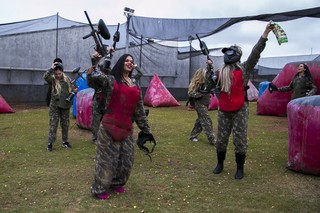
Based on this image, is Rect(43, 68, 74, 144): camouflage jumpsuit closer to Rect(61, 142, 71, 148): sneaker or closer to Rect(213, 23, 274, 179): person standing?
Rect(61, 142, 71, 148): sneaker

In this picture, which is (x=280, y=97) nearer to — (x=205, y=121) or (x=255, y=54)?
(x=205, y=121)

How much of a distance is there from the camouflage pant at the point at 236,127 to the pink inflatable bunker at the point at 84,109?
13.1 ft

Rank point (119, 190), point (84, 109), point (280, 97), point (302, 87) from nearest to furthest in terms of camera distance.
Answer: point (119, 190) → point (302, 87) → point (84, 109) → point (280, 97)

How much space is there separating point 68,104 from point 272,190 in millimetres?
3721

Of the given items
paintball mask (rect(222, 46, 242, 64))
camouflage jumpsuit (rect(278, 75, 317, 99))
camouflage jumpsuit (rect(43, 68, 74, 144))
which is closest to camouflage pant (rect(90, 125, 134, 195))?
paintball mask (rect(222, 46, 242, 64))

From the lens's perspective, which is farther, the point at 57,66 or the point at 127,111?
the point at 57,66

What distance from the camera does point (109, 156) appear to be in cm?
375

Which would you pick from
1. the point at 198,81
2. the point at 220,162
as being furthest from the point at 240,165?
the point at 198,81

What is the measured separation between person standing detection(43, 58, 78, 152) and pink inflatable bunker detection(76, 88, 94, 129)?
1520 millimetres

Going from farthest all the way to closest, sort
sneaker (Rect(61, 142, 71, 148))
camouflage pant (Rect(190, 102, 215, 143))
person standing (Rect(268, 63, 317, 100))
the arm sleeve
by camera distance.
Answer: person standing (Rect(268, 63, 317, 100)) → camouflage pant (Rect(190, 102, 215, 143)) → sneaker (Rect(61, 142, 71, 148)) → the arm sleeve

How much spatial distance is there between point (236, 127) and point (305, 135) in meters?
0.92

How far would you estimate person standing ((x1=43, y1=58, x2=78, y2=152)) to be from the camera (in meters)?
6.14

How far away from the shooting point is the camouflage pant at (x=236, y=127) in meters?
4.46

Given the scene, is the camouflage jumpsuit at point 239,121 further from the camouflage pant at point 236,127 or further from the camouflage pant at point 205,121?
the camouflage pant at point 205,121
